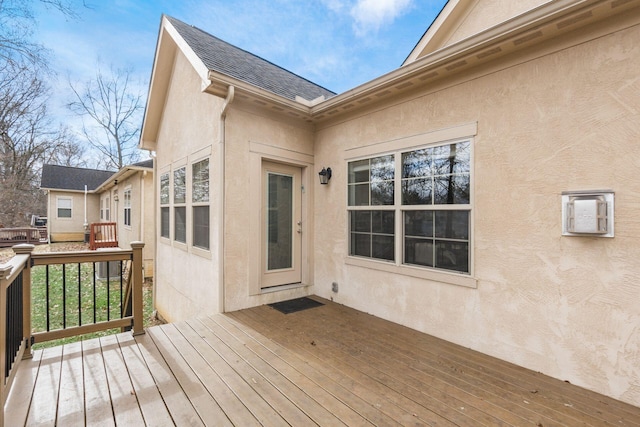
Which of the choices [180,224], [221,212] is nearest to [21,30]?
[180,224]

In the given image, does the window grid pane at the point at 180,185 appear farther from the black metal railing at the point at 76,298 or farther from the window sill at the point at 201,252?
the black metal railing at the point at 76,298

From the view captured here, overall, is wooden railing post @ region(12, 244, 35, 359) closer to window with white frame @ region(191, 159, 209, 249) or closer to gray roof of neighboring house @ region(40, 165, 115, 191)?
window with white frame @ region(191, 159, 209, 249)

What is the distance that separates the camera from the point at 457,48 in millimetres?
2832

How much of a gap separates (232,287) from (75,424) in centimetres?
223

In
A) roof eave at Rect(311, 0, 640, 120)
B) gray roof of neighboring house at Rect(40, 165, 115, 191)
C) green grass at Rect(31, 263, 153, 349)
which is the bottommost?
green grass at Rect(31, 263, 153, 349)

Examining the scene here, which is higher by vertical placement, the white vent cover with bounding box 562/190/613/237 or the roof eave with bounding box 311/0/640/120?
the roof eave with bounding box 311/0/640/120

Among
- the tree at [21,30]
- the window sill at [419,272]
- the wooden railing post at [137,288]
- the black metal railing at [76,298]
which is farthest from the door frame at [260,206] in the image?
the tree at [21,30]

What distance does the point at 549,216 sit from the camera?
8.38 ft

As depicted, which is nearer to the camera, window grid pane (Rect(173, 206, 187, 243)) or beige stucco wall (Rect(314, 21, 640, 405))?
beige stucco wall (Rect(314, 21, 640, 405))

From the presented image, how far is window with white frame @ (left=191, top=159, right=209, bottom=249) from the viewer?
4.49 metres

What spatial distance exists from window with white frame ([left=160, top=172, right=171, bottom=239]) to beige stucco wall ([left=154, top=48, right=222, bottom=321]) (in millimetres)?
166

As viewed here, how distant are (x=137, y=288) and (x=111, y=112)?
2027 centimetres

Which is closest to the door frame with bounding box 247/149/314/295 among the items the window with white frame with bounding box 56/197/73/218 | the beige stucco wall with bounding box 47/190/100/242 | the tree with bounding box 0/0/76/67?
the tree with bounding box 0/0/76/67

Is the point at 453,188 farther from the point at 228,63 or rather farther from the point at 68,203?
the point at 68,203
